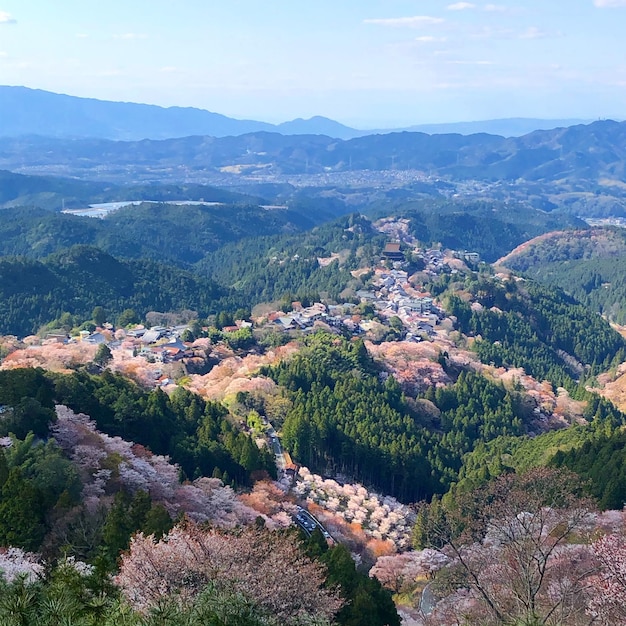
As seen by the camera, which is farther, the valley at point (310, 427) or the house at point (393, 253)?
the house at point (393, 253)

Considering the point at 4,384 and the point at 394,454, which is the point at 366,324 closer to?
the point at 394,454

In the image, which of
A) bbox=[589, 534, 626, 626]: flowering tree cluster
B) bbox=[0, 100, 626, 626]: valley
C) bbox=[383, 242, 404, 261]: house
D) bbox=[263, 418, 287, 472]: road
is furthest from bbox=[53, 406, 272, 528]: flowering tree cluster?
bbox=[383, 242, 404, 261]: house

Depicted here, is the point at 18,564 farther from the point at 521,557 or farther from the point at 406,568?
the point at 406,568

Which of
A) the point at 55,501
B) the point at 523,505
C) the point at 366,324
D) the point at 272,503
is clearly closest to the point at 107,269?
the point at 366,324

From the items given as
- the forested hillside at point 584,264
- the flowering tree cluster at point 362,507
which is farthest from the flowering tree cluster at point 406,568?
the forested hillside at point 584,264

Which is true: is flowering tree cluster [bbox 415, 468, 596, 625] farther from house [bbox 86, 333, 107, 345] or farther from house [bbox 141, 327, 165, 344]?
house [bbox 86, 333, 107, 345]

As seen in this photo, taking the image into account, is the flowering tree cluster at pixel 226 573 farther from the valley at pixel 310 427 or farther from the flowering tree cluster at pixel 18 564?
the flowering tree cluster at pixel 18 564

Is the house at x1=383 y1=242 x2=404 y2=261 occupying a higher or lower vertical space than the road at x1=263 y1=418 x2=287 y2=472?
higher

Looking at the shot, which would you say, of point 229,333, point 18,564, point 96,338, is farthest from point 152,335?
point 18,564
